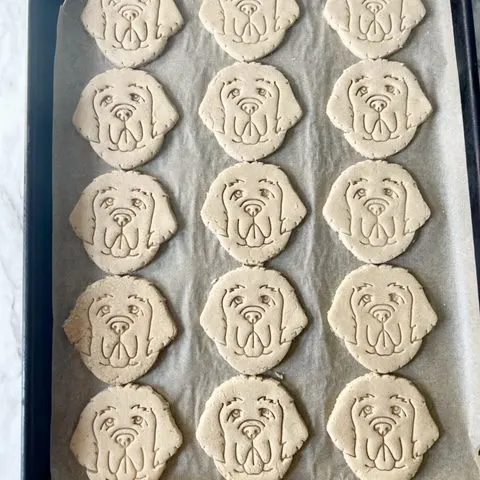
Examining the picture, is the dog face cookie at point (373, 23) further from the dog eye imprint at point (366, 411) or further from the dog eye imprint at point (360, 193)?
the dog eye imprint at point (366, 411)

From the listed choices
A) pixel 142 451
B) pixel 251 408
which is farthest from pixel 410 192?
pixel 142 451

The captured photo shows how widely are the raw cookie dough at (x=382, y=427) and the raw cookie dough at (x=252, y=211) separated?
255 mm

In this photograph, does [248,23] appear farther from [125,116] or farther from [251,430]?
[251,430]

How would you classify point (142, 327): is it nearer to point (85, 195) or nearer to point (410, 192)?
point (85, 195)

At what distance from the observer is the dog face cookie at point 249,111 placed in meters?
1.13

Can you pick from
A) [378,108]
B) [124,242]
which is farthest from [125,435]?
[378,108]

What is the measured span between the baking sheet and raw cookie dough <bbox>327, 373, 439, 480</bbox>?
0.06 ft

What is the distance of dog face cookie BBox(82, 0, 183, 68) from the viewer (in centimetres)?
116

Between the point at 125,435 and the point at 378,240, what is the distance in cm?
49

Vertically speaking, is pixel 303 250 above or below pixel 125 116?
below

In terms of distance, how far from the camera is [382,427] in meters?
1.04

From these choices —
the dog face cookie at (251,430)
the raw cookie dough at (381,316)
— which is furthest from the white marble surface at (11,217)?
the raw cookie dough at (381,316)

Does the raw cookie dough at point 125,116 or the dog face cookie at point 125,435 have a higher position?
the raw cookie dough at point 125,116

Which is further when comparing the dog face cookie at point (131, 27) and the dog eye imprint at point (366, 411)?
the dog face cookie at point (131, 27)
